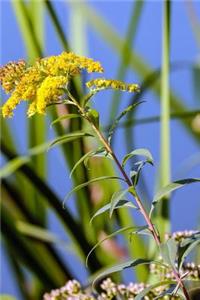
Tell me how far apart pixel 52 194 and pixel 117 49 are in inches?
18.8

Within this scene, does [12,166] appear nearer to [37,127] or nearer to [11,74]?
[37,127]

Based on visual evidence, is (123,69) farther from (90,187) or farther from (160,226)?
(160,226)

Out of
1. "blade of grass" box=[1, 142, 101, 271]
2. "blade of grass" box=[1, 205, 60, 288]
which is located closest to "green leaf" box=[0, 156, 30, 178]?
"blade of grass" box=[1, 142, 101, 271]

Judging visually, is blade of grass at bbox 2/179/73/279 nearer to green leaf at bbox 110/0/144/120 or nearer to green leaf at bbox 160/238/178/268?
green leaf at bbox 110/0/144/120

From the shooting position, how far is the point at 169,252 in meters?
0.38

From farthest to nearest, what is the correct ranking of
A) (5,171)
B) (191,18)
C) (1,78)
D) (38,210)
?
(191,18), (38,210), (5,171), (1,78)

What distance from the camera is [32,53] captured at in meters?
1.14

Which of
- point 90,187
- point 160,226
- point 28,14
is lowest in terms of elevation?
point 160,226

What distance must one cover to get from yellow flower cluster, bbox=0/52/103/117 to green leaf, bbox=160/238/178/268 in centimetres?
9

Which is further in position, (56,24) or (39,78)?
(56,24)

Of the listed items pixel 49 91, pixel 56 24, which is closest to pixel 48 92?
pixel 49 91

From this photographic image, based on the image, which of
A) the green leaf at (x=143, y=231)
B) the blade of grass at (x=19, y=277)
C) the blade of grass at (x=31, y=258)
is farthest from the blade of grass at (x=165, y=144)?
the green leaf at (x=143, y=231)

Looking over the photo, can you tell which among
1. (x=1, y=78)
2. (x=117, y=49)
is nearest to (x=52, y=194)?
(x=117, y=49)

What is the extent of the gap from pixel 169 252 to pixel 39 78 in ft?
0.37
